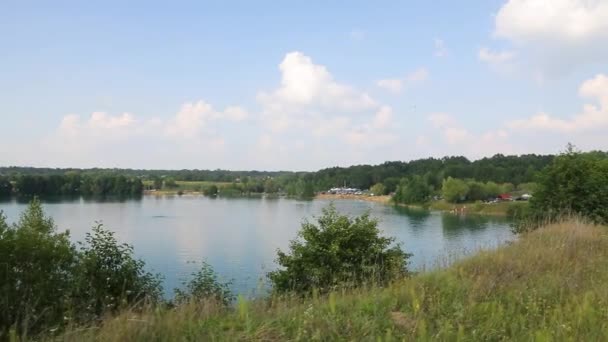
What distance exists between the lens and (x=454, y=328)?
12.4 feet

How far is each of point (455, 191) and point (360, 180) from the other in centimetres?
6948

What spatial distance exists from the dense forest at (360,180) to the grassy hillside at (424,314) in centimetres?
7104

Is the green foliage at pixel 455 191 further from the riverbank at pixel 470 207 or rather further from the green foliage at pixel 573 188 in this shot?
the green foliage at pixel 573 188

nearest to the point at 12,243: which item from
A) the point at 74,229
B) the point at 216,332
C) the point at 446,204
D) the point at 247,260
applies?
the point at 216,332

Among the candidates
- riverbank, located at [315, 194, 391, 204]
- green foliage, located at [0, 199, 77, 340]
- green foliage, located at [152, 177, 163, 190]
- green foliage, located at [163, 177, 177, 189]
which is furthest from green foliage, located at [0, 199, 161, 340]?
green foliage, located at [163, 177, 177, 189]

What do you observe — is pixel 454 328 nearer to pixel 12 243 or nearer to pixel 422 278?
pixel 422 278

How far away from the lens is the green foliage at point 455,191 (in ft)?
328

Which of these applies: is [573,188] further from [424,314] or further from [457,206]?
[457,206]

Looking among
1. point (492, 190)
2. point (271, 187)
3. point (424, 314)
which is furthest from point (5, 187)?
point (424, 314)

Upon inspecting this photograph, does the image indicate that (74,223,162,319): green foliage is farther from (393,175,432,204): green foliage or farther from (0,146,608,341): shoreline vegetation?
(393,175,432,204): green foliage

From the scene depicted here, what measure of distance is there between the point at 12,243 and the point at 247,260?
18024 mm

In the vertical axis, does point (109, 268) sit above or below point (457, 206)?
above

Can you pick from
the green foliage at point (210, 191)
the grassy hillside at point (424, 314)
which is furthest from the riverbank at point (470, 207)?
the grassy hillside at point (424, 314)

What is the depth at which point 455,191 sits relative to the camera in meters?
99.9
